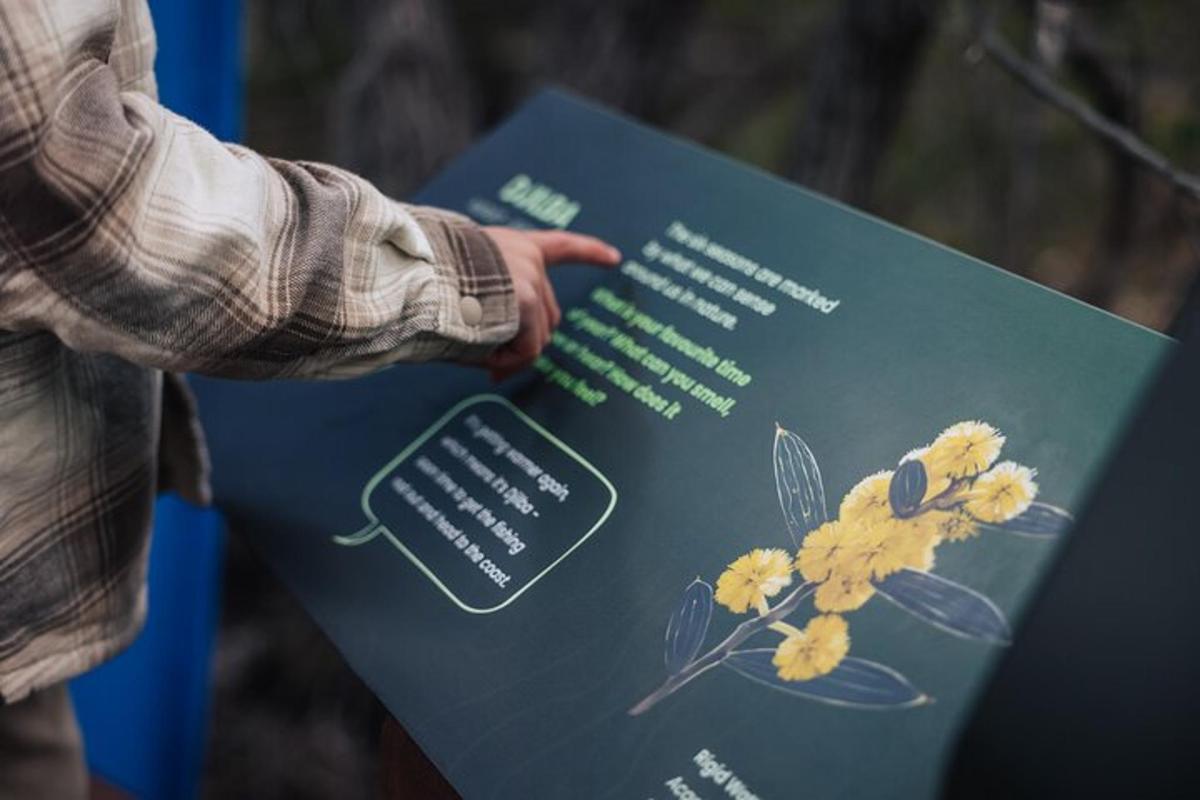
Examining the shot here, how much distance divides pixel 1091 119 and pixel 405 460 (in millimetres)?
1068

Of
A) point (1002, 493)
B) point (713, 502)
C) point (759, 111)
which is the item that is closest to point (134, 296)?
point (713, 502)

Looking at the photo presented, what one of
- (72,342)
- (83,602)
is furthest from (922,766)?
(83,602)

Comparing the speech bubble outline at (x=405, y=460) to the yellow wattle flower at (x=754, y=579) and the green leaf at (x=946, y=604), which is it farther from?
the green leaf at (x=946, y=604)

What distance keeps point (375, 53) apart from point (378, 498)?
1838 millimetres

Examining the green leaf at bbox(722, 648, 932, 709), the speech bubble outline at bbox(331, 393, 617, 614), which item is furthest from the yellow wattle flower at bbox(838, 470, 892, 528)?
the speech bubble outline at bbox(331, 393, 617, 614)

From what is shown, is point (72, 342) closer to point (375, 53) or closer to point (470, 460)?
point (470, 460)

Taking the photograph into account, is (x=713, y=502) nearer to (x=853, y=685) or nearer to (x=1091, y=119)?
(x=853, y=685)

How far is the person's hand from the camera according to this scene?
4.73 feet

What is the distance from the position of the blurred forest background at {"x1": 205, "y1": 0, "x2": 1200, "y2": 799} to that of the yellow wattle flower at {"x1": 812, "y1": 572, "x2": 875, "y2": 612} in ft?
4.22

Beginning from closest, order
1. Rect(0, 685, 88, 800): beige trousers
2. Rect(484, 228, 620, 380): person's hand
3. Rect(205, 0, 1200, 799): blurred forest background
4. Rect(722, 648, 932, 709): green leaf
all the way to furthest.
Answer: Rect(722, 648, 932, 709): green leaf, Rect(484, 228, 620, 380): person's hand, Rect(0, 685, 88, 800): beige trousers, Rect(205, 0, 1200, 799): blurred forest background

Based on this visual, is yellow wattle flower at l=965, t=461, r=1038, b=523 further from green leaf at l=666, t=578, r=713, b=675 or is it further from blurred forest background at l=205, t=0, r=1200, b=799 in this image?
blurred forest background at l=205, t=0, r=1200, b=799

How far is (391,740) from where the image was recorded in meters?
1.28

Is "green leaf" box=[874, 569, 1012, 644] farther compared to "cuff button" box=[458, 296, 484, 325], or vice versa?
"cuff button" box=[458, 296, 484, 325]

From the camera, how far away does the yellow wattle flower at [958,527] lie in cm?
109
